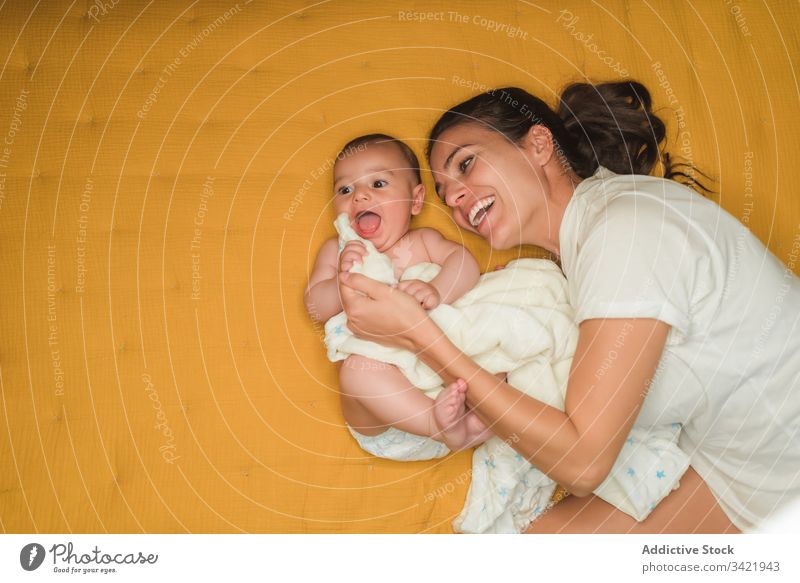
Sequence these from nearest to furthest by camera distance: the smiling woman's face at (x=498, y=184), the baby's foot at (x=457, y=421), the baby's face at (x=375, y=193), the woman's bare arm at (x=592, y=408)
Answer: the woman's bare arm at (x=592, y=408) → the baby's foot at (x=457, y=421) → the smiling woman's face at (x=498, y=184) → the baby's face at (x=375, y=193)

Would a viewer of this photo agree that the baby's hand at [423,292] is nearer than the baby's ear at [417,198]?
Yes

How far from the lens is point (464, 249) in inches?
47.2

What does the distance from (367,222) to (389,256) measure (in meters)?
0.07

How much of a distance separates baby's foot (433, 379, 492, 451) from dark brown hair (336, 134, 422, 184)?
1.31 ft

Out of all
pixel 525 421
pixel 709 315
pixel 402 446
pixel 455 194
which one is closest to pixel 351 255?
pixel 455 194

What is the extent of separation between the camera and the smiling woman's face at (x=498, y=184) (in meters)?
1.07

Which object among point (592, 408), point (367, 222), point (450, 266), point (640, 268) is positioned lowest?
point (592, 408)

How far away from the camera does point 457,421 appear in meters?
A: 1.01

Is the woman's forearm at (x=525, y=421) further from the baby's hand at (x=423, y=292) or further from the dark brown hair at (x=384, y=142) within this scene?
the dark brown hair at (x=384, y=142)

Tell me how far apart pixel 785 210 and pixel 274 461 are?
935 millimetres

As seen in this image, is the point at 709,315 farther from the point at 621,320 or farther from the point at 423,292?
the point at 423,292
